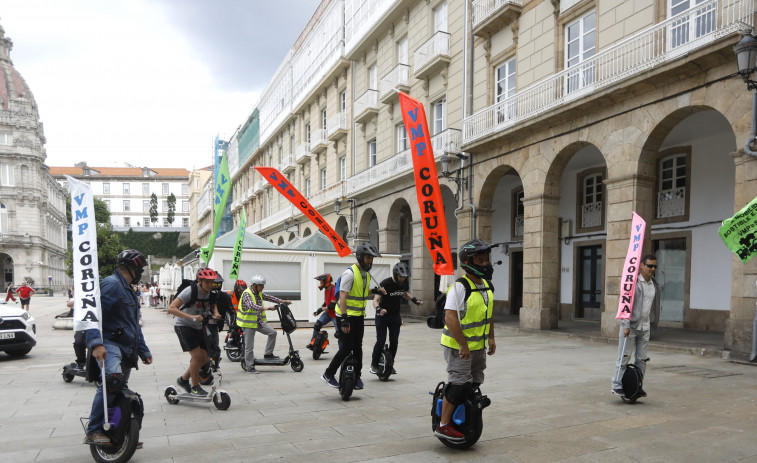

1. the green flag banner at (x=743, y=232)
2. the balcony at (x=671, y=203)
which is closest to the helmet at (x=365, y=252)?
the green flag banner at (x=743, y=232)

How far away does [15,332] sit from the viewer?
988cm

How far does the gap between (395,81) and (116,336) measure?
18.5m

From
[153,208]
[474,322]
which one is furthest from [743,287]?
[153,208]

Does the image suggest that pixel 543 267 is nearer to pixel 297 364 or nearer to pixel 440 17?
pixel 297 364

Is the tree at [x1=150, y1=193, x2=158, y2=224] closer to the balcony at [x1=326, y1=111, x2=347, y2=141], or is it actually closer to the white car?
the balcony at [x1=326, y1=111, x2=347, y2=141]

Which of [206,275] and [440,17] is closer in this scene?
[206,275]

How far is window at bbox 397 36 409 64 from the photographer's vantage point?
21553 millimetres

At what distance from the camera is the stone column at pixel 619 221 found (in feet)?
38.2

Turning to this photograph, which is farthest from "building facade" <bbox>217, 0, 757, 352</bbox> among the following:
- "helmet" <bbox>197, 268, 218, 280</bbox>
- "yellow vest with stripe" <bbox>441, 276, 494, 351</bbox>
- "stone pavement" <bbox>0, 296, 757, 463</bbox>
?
"helmet" <bbox>197, 268, 218, 280</bbox>

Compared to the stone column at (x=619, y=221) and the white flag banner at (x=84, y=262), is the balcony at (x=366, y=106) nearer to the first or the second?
the stone column at (x=619, y=221)

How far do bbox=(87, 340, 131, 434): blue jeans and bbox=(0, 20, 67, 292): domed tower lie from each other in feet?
234

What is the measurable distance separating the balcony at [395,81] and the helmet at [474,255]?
16935 mm

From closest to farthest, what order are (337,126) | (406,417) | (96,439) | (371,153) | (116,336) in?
(96,439), (116,336), (406,417), (371,153), (337,126)

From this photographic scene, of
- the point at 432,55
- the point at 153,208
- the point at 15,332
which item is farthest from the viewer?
the point at 153,208
